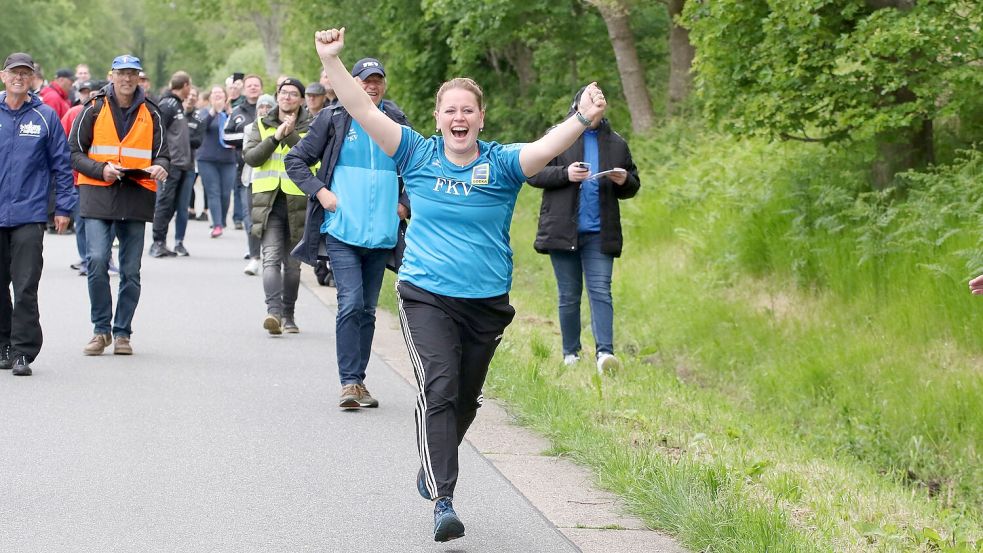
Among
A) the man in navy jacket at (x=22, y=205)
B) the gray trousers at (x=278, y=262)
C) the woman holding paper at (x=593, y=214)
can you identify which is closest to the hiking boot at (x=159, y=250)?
the gray trousers at (x=278, y=262)

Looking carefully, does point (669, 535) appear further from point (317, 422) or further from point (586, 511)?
point (317, 422)

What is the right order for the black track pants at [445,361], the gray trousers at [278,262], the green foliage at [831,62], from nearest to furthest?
the black track pants at [445,361] → the gray trousers at [278,262] → the green foliage at [831,62]

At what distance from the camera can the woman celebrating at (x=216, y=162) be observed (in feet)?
72.7

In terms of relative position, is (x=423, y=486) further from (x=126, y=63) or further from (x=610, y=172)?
(x=126, y=63)

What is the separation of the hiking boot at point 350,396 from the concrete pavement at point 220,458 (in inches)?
3.4

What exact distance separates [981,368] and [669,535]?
18.6ft

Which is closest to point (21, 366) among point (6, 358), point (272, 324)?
point (6, 358)

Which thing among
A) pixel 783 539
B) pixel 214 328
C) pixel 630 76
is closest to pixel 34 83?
pixel 214 328

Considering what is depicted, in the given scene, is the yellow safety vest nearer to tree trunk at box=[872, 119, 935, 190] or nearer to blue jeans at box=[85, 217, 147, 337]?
blue jeans at box=[85, 217, 147, 337]

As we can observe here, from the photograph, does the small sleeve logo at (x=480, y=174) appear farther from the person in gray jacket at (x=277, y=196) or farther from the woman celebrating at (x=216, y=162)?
the woman celebrating at (x=216, y=162)

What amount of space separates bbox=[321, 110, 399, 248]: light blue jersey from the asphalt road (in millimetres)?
1057

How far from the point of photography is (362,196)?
9617 millimetres

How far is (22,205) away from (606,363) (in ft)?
13.2

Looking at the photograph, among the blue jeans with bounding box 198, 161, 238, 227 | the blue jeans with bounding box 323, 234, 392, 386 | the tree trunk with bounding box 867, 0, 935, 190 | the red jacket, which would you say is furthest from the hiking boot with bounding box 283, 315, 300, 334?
the red jacket
